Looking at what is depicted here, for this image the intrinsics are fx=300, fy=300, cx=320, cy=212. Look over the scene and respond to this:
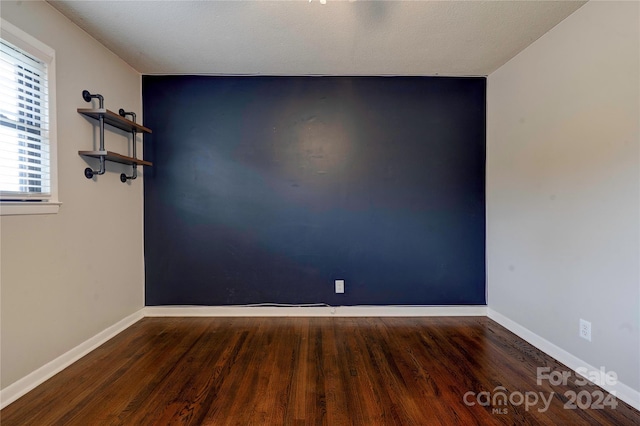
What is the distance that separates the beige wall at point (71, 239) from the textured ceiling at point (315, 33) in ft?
0.77

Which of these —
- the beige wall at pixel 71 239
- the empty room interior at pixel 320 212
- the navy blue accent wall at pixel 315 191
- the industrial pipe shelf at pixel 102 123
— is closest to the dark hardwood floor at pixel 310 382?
the empty room interior at pixel 320 212

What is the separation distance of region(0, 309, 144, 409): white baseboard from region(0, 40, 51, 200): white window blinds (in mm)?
1111

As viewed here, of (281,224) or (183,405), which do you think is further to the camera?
(281,224)

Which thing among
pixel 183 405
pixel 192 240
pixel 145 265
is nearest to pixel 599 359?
pixel 183 405

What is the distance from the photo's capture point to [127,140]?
9.39ft

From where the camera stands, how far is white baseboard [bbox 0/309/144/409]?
175cm

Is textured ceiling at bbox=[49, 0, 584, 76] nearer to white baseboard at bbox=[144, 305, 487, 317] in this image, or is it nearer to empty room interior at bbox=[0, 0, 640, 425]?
empty room interior at bbox=[0, 0, 640, 425]

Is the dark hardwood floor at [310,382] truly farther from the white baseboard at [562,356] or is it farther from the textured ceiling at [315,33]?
the textured ceiling at [315,33]

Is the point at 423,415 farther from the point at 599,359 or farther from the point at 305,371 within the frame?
the point at 599,359

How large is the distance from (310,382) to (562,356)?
1858mm

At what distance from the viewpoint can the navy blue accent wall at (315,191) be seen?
123 inches

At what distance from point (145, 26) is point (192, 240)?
190 centimetres

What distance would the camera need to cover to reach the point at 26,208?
184 centimetres

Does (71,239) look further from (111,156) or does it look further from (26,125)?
(26,125)
